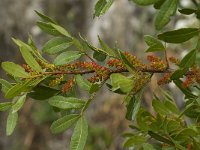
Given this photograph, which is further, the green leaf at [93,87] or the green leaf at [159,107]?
the green leaf at [159,107]

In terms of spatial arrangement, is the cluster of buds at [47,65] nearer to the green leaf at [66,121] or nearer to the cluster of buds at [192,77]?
the green leaf at [66,121]

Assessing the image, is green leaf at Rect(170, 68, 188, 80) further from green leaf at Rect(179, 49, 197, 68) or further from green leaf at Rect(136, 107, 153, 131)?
green leaf at Rect(136, 107, 153, 131)

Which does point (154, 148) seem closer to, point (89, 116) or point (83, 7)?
point (89, 116)

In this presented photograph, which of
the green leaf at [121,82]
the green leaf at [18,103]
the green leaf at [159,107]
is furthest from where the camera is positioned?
the green leaf at [159,107]

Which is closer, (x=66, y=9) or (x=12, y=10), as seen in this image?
(x=12, y=10)

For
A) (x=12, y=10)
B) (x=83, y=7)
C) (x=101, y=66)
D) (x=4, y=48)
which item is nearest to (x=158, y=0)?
(x=101, y=66)

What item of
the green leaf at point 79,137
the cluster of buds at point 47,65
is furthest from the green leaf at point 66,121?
the cluster of buds at point 47,65

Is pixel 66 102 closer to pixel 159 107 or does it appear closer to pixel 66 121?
pixel 66 121
